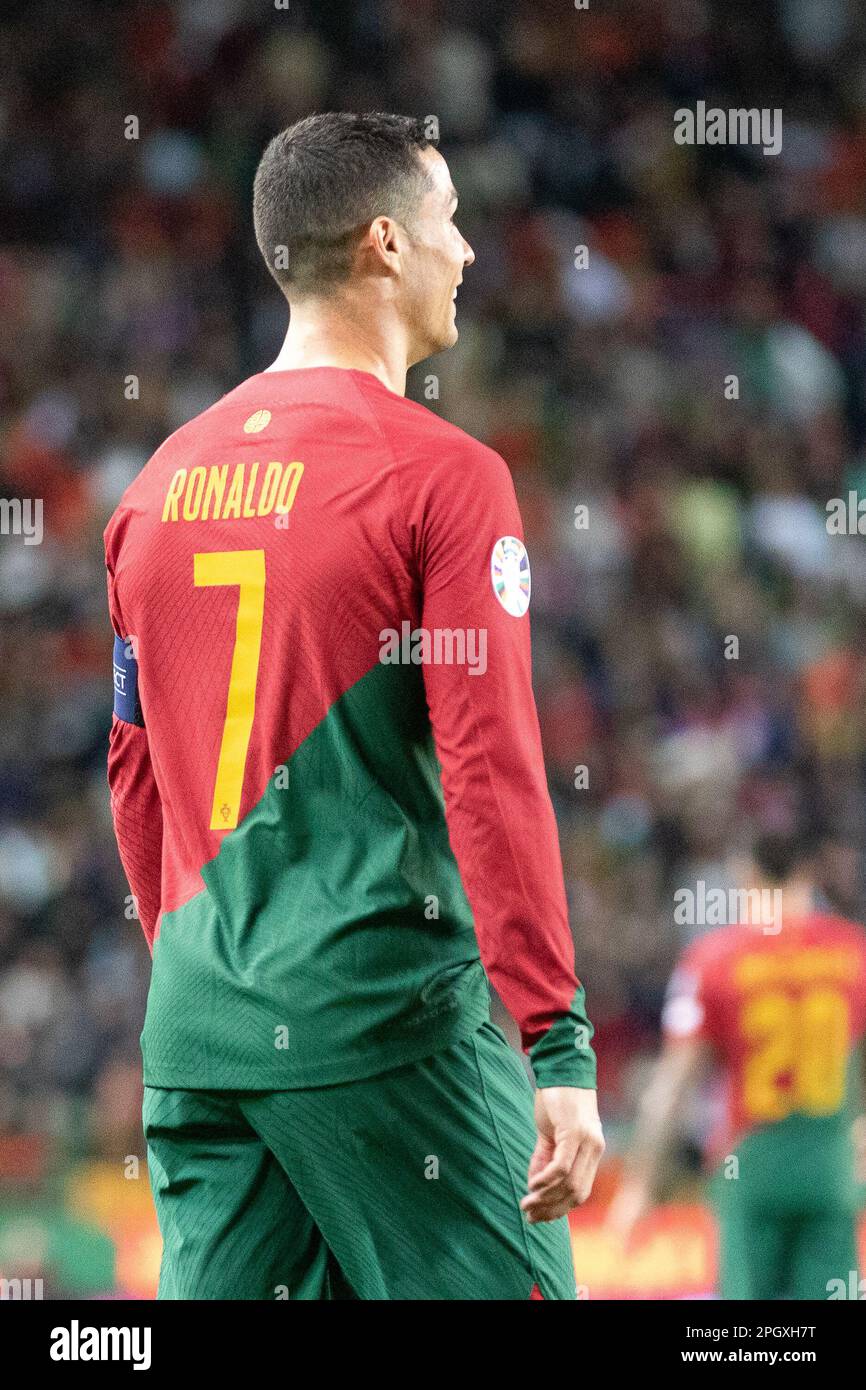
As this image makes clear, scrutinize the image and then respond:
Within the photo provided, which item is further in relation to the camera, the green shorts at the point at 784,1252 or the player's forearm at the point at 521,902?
the green shorts at the point at 784,1252

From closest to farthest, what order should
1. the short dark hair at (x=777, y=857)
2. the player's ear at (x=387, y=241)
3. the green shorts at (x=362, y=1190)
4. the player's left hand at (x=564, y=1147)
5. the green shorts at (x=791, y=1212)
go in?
the player's left hand at (x=564, y=1147), the green shorts at (x=362, y=1190), the player's ear at (x=387, y=241), the green shorts at (x=791, y=1212), the short dark hair at (x=777, y=857)

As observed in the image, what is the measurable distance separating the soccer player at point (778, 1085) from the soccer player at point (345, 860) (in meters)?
2.34

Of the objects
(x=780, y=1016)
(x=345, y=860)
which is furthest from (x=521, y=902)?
(x=780, y=1016)

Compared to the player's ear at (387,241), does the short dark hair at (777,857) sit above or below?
below

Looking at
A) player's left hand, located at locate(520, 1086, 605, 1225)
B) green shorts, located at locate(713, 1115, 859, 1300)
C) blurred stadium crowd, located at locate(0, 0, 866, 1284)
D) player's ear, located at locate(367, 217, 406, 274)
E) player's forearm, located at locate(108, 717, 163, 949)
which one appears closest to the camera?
player's left hand, located at locate(520, 1086, 605, 1225)

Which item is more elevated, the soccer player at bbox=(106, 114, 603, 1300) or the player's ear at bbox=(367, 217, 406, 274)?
the player's ear at bbox=(367, 217, 406, 274)

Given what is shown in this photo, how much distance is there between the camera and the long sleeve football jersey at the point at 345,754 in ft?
5.84

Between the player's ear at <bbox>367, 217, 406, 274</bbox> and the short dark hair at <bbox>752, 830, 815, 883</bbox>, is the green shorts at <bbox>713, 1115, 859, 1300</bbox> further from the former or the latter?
the player's ear at <bbox>367, 217, 406, 274</bbox>

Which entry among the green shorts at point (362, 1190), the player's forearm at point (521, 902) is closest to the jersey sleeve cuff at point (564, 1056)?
the player's forearm at point (521, 902)

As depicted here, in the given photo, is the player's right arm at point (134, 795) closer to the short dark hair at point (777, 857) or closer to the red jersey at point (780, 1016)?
the red jersey at point (780, 1016)

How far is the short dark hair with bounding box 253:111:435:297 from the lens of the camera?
2000 millimetres

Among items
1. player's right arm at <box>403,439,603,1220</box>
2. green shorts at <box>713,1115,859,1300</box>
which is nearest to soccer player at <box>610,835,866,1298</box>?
green shorts at <box>713,1115,859,1300</box>
